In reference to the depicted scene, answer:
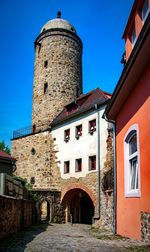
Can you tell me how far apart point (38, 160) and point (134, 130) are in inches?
701

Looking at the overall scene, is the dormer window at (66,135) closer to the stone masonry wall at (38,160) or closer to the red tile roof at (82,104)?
the red tile roof at (82,104)

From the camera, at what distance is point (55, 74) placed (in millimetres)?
27906

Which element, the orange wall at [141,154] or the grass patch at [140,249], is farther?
the orange wall at [141,154]

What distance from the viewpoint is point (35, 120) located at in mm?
27969

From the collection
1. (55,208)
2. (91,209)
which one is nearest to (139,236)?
(55,208)

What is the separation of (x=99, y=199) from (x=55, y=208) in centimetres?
501

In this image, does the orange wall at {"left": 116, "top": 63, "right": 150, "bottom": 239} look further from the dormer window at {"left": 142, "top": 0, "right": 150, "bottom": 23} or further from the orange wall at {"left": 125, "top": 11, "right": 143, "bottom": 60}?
the dormer window at {"left": 142, "top": 0, "right": 150, "bottom": 23}

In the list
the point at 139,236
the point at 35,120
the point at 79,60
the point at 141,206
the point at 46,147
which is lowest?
the point at 139,236

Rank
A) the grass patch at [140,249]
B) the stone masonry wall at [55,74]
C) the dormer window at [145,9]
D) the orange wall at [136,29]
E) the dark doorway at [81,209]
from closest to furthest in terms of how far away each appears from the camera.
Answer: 1. the grass patch at [140,249]
2. the dormer window at [145,9]
3. the orange wall at [136,29]
4. the dark doorway at [81,209]
5. the stone masonry wall at [55,74]

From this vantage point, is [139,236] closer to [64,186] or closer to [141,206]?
[141,206]

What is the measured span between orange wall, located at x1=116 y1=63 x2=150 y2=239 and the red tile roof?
10893 millimetres

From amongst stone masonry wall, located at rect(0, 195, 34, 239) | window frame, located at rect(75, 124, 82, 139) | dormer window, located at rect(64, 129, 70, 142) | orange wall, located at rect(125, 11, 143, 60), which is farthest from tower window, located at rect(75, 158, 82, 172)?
orange wall, located at rect(125, 11, 143, 60)

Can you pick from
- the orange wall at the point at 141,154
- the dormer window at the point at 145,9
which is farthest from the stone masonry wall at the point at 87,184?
the dormer window at the point at 145,9

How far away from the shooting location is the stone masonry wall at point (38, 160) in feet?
79.7
